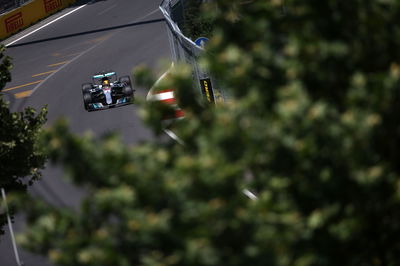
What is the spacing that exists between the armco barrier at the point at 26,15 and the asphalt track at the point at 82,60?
29.9 inches

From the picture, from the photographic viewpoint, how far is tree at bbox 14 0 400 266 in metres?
6.15

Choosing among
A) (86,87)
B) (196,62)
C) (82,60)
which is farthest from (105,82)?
(82,60)

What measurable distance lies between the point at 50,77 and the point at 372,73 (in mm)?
31516

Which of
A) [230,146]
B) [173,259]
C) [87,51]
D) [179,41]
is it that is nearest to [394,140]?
[230,146]

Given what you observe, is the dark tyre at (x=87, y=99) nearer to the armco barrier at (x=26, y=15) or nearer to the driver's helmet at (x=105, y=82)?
the driver's helmet at (x=105, y=82)

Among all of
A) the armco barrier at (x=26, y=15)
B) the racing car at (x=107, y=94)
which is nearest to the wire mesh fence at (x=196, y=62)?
the racing car at (x=107, y=94)

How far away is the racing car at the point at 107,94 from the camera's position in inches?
1192

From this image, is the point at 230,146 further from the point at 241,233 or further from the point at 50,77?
the point at 50,77

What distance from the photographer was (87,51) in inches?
1587

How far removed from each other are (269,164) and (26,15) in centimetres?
4176

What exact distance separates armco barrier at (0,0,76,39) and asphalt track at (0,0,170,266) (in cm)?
76

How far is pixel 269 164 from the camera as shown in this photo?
6.49m

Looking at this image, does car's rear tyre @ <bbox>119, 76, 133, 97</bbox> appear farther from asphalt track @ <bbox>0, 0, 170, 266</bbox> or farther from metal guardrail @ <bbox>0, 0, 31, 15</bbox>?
metal guardrail @ <bbox>0, 0, 31, 15</bbox>

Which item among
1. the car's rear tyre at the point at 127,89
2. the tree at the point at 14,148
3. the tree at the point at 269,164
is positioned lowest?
the car's rear tyre at the point at 127,89
